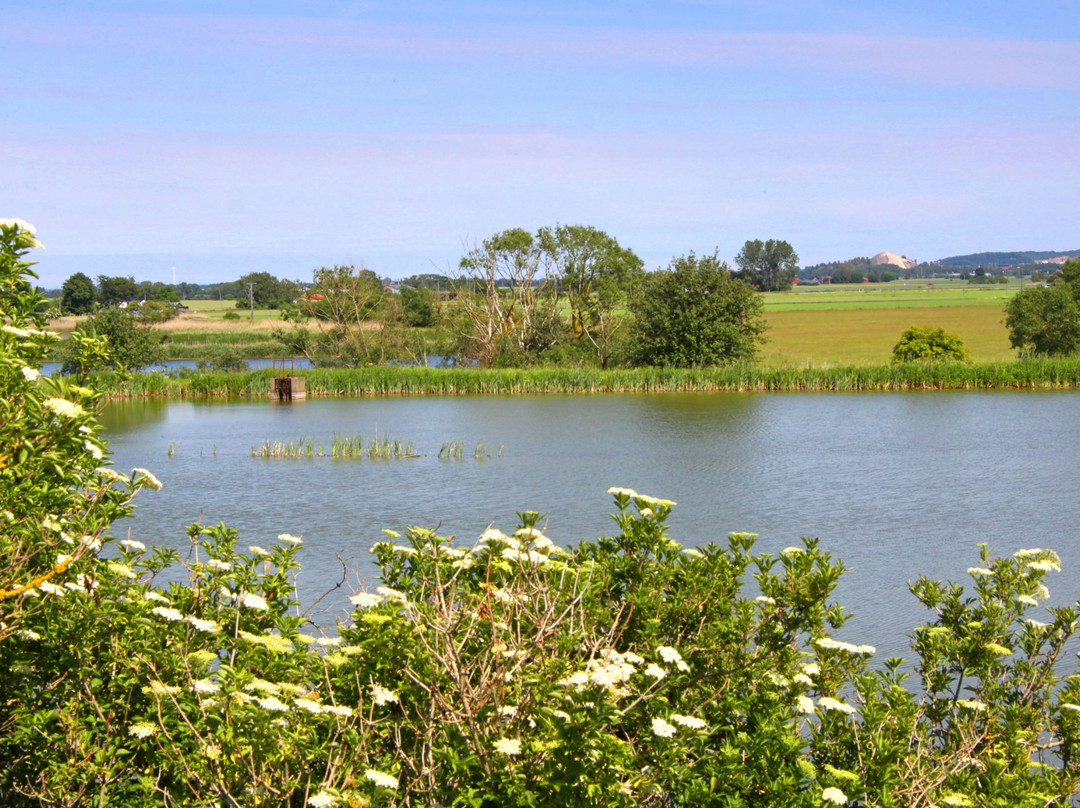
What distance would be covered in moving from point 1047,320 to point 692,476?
25450 millimetres

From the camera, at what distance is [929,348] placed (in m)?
36.3

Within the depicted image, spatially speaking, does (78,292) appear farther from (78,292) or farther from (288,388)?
(288,388)

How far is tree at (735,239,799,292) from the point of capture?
130 m

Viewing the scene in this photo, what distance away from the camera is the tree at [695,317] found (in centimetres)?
3775

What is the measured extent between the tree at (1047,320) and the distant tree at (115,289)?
49.4 metres

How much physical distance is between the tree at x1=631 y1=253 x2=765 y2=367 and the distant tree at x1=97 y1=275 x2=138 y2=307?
38.3 m

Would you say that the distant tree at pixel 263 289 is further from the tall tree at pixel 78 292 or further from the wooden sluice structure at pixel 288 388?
the wooden sluice structure at pixel 288 388

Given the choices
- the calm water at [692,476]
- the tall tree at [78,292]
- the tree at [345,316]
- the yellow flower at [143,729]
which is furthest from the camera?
the tall tree at [78,292]

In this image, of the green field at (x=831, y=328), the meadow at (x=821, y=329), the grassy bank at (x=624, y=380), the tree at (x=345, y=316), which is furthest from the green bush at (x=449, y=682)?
the tree at (x=345, y=316)

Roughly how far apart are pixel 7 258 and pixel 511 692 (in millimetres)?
2321

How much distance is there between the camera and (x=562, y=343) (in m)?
43.1

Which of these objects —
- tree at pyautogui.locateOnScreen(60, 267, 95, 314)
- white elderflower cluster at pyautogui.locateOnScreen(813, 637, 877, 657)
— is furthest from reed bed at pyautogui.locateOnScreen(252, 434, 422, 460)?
tree at pyautogui.locateOnScreen(60, 267, 95, 314)

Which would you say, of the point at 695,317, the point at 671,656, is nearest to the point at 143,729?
the point at 671,656

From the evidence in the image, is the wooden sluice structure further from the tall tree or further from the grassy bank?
the tall tree
